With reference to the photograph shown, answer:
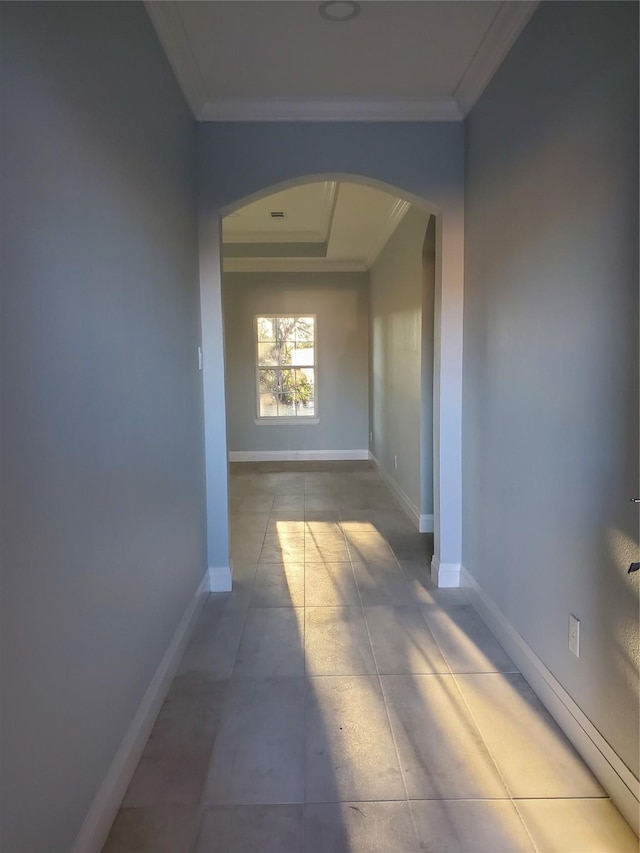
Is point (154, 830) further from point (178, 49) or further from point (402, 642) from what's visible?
point (178, 49)

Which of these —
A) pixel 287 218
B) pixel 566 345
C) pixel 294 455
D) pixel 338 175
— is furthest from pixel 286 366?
pixel 566 345

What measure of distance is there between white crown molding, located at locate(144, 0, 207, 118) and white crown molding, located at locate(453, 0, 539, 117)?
1.22 metres

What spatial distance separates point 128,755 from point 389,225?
182 inches

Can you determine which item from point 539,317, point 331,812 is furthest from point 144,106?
point 331,812

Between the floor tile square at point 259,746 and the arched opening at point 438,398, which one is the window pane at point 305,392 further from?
the floor tile square at point 259,746

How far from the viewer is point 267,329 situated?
7207 millimetres

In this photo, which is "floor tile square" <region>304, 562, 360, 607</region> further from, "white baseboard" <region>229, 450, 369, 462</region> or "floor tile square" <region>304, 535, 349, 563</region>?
"white baseboard" <region>229, 450, 369, 462</region>

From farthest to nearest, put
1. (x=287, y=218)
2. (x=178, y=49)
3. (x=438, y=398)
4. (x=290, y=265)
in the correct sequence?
(x=290, y=265) → (x=287, y=218) → (x=438, y=398) → (x=178, y=49)

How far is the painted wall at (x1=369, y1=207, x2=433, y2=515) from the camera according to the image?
4.06 m

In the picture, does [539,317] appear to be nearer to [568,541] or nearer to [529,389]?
[529,389]

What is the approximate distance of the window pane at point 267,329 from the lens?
283 inches

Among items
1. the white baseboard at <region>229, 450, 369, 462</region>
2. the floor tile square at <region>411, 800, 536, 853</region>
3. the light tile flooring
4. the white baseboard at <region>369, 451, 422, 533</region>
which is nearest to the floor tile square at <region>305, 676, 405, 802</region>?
the light tile flooring

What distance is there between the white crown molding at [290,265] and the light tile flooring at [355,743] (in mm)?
4892

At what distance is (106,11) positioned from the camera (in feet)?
4.85
